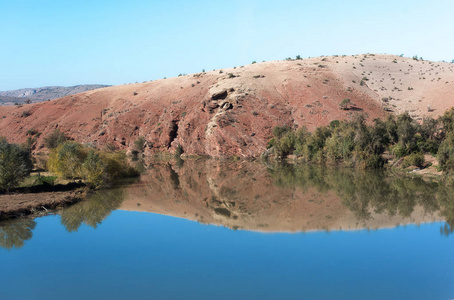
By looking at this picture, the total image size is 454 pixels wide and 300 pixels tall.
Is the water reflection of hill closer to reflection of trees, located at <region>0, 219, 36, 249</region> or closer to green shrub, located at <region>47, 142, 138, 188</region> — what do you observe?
green shrub, located at <region>47, 142, 138, 188</region>

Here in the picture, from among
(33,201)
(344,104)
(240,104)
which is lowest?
(33,201)

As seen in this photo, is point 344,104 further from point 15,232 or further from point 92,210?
point 15,232

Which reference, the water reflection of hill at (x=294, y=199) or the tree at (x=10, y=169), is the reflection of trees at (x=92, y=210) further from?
the tree at (x=10, y=169)

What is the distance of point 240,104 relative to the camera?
185 feet

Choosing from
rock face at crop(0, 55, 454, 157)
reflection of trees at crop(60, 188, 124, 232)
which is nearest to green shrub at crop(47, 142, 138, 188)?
reflection of trees at crop(60, 188, 124, 232)

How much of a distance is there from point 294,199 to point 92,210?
38.5ft

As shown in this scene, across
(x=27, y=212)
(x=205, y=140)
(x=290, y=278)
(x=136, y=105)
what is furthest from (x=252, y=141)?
(x=290, y=278)

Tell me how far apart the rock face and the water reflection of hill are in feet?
60.4

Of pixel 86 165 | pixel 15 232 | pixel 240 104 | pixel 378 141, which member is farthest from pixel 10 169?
pixel 240 104

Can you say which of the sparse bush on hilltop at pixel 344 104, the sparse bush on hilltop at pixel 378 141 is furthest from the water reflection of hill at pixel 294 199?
the sparse bush on hilltop at pixel 344 104

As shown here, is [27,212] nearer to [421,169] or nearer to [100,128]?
[421,169]

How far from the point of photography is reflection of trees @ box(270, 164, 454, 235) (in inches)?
792

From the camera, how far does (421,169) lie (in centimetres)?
3203

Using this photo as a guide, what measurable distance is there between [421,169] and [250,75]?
124ft
